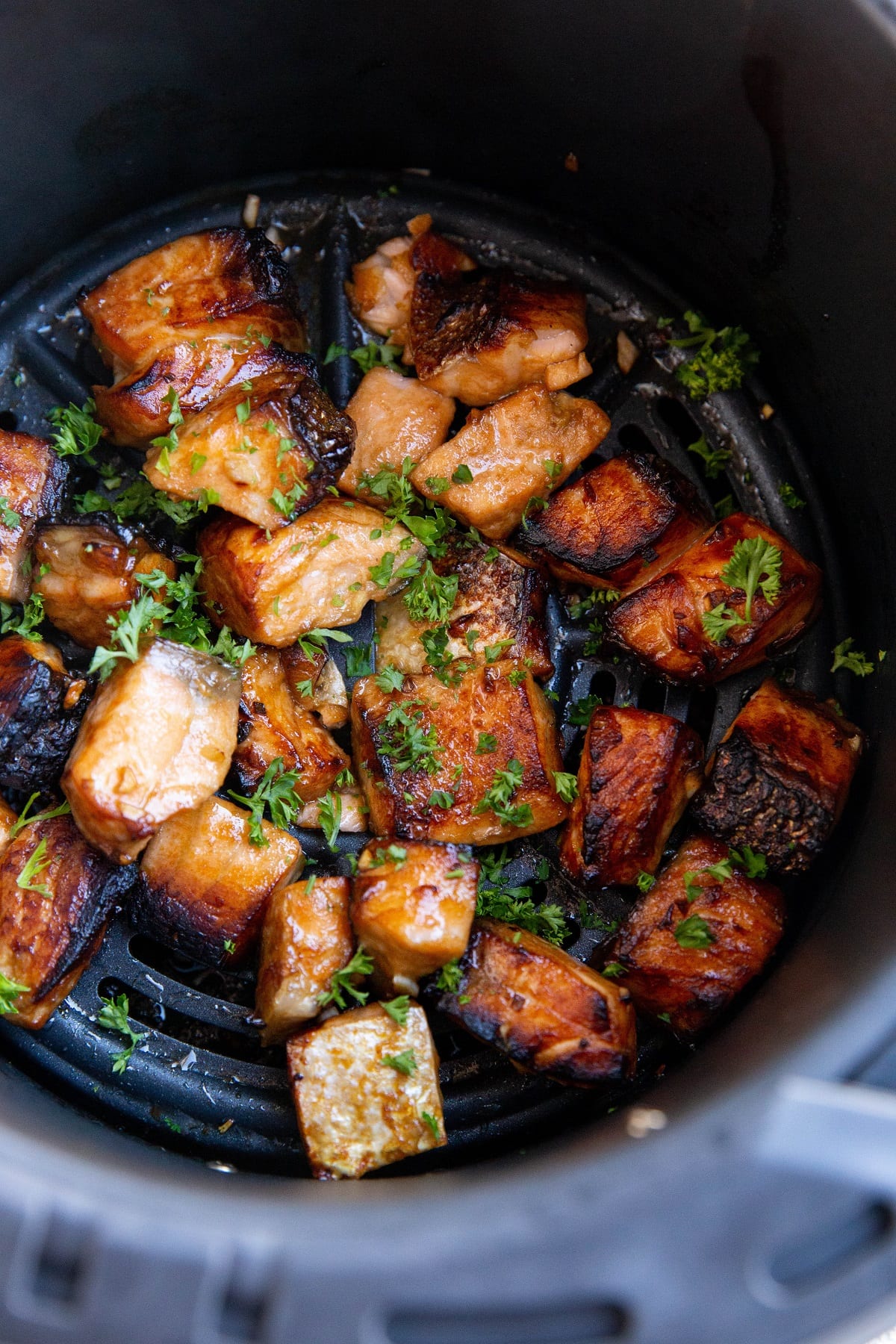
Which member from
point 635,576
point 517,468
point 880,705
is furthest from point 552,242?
point 880,705

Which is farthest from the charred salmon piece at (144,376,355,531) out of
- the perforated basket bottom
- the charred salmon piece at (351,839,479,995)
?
the charred salmon piece at (351,839,479,995)

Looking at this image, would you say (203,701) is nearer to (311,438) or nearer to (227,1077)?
(311,438)

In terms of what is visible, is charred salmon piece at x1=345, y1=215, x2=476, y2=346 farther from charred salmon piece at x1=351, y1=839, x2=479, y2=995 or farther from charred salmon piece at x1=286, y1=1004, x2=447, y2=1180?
charred salmon piece at x1=286, y1=1004, x2=447, y2=1180

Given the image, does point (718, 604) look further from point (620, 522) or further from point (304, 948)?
point (304, 948)

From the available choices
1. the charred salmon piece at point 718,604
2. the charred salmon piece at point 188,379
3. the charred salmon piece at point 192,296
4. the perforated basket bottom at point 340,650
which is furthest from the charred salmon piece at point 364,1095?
the charred salmon piece at point 192,296

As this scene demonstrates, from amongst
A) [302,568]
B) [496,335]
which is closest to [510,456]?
[496,335]
